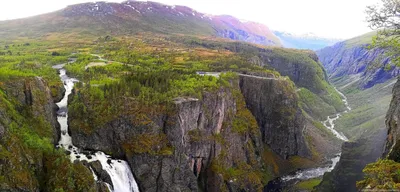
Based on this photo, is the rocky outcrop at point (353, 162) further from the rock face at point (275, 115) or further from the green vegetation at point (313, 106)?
the green vegetation at point (313, 106)

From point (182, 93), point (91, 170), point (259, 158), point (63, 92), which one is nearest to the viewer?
point (91, 170)

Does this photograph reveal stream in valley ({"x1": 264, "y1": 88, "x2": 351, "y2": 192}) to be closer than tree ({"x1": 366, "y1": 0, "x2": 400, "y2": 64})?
No

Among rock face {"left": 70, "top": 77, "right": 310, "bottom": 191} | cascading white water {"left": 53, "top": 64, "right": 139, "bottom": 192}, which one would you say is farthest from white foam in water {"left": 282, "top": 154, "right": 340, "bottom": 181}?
cascading white water {"left": 53, "top": 64, "right": 139, "bottom": 192}

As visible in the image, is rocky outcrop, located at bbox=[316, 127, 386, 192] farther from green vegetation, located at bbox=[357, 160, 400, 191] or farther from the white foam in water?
green vegetation, located at bbox=[357, 160, 400, 191]

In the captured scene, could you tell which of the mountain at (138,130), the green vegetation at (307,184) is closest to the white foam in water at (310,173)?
the mountain at (138,130)

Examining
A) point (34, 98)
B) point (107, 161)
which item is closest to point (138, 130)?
point (107, 161)

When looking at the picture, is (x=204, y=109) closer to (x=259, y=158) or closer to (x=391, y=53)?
(x=259, y=158)

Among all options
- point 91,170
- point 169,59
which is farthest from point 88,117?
point 169,59

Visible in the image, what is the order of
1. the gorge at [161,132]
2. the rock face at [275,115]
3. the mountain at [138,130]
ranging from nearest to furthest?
1. the gorge at [161,132]
2. the mountain at [138,130]
3. the rock face at [275,115]
